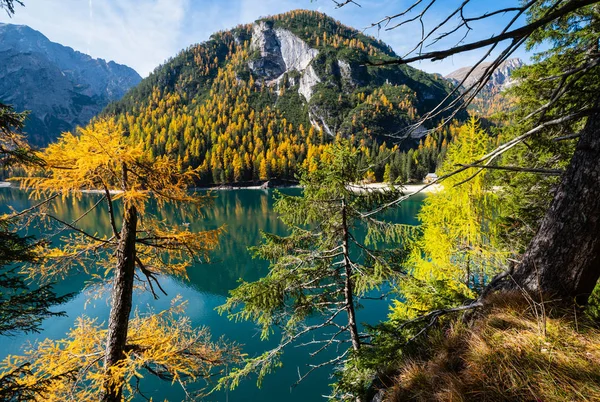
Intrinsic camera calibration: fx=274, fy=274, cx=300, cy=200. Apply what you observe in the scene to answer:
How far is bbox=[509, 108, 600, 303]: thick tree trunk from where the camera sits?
1.93m

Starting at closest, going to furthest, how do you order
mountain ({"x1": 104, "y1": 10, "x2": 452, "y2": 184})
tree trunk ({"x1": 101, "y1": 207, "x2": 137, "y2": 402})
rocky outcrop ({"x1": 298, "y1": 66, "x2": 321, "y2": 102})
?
tree trunk ({"x1": 101, "y1": 207, "x2": 137, "y2": 402}), mountain ({"x1": 104, "y1": 10, "x2": 452, "y2": 184}), rocky outcrop ({"x1": 298, "y1": 66, "x2": 321, "y2": 102})

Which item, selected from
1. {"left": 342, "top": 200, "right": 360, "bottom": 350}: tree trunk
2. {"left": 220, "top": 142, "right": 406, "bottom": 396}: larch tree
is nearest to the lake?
{"left": 220, "top": 142, "right": 406, "bottom": 396}: larch tree

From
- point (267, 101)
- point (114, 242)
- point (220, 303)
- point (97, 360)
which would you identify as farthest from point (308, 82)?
point (97, 360)

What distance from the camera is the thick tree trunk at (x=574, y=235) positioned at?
1.93 metres

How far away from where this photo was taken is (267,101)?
156 m

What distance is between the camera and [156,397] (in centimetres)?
1189

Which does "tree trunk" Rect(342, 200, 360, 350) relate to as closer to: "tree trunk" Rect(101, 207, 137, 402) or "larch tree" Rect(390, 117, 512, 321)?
"larch tree" Rect(390, 117, 512, 321)

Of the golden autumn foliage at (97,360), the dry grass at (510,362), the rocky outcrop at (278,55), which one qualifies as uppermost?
the rocky outcrop at (278,55)

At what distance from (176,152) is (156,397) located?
304 ft

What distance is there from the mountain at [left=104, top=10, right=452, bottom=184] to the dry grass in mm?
79755

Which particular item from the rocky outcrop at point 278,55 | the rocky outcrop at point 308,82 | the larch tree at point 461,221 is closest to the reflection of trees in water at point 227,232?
the larch tree at point 461,221

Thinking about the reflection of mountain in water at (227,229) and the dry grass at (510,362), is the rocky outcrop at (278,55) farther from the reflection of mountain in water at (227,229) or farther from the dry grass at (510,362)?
the dry grass at (510,362)

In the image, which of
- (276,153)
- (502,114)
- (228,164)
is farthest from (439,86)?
(502,114)

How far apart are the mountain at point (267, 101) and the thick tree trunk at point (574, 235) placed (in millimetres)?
79844
